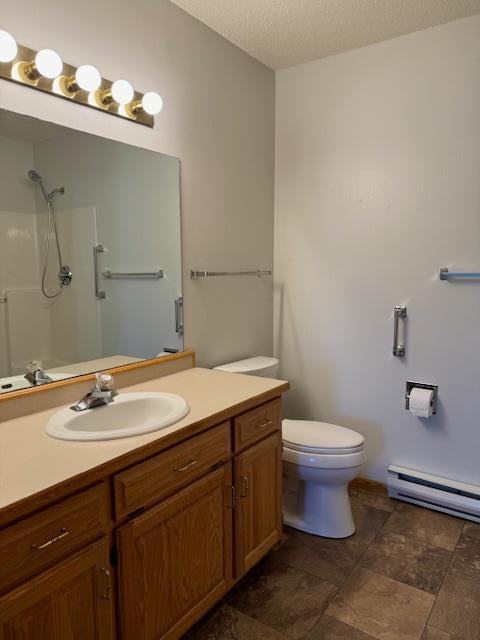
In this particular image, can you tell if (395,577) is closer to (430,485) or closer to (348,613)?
(348,613)

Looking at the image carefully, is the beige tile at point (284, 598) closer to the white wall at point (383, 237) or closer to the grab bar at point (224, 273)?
the white wall at point (383, 237)

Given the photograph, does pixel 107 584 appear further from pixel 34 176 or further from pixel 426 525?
pixel 426 525

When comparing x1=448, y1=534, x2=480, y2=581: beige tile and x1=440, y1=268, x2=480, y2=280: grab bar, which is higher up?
x1=440, y1=268, x2=480, y2=280: grab bar

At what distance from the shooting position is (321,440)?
2.10m

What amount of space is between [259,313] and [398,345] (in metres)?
0.82

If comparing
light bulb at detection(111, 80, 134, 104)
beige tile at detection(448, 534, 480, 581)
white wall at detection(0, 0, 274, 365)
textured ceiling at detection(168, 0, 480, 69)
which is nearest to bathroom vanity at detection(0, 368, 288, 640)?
white wall at detection(0, 0, 274, 365)

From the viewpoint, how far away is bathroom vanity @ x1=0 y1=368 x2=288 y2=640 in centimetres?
98

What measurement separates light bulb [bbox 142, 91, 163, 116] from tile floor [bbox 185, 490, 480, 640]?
1974mm

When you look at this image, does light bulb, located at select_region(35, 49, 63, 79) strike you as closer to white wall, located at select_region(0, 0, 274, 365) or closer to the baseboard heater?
white wall, located at select_region(0, 0, 274, 365)

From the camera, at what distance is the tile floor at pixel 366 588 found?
1.56 m

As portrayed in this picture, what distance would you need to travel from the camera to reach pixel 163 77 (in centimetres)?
196

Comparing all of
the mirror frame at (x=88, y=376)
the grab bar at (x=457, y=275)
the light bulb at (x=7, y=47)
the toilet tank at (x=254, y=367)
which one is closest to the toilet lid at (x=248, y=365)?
the toilet tank at (x=254, y=367)

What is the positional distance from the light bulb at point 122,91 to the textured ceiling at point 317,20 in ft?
1.90

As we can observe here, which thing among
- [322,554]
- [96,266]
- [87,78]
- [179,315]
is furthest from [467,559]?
[87,78]
